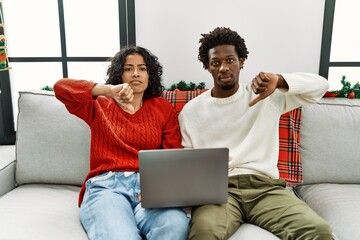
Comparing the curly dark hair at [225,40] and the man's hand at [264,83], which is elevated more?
the curly dark hair at [225,40]

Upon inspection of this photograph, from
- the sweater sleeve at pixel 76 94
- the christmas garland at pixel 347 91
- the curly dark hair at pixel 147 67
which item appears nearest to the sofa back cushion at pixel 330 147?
the christmas garland at pixel 347 91

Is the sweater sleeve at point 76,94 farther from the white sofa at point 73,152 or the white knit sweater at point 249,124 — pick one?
the white knit sweater at point 249,124

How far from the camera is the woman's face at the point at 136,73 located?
1423 millimetres

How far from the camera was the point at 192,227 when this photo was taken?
1100mm

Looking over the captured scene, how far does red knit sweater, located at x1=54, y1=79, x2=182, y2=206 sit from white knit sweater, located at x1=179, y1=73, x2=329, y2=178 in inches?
6.6

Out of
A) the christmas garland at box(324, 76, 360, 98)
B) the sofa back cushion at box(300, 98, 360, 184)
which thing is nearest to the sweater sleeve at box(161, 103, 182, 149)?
the sofa back cushion at box(300, 98, 360, 184)

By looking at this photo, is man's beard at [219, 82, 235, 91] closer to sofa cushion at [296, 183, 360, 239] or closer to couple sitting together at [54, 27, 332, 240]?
couple sitting together at [54, 27, 332, 240]

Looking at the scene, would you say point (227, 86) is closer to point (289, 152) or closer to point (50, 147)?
point (289, 152)

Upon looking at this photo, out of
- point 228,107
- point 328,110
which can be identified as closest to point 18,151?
point 228,107

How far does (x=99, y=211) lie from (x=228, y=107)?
69 cm

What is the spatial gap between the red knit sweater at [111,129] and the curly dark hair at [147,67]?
12 centimetres

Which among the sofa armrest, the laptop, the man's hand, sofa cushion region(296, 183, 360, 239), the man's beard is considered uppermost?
the man's hand

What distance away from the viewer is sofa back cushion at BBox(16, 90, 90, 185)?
1548 millimetres

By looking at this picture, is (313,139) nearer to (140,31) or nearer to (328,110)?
(328,110)
